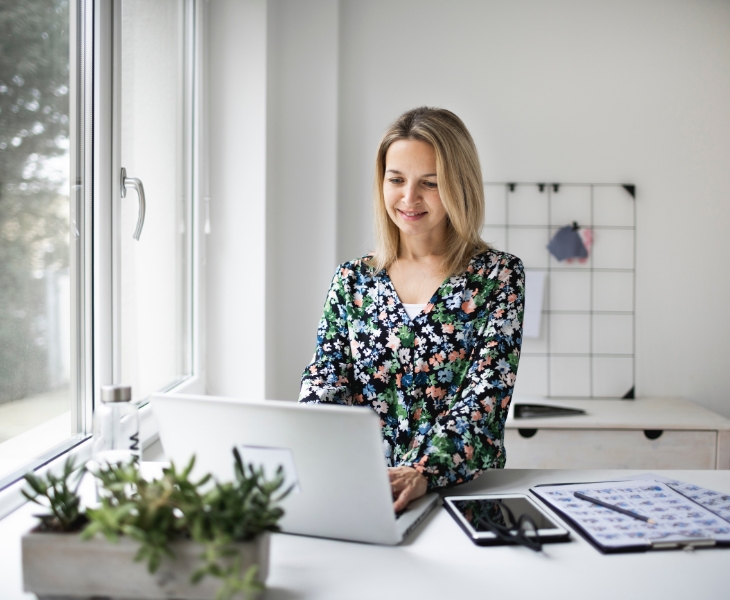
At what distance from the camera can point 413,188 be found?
157 cm

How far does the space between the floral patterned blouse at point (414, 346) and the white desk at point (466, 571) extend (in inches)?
18.0

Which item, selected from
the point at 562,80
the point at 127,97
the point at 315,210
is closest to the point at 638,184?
the point at 562,80

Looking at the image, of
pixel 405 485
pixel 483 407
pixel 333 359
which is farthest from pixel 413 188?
pixel 405 485

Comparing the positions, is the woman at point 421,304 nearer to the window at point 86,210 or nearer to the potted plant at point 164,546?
the window at point 86,210

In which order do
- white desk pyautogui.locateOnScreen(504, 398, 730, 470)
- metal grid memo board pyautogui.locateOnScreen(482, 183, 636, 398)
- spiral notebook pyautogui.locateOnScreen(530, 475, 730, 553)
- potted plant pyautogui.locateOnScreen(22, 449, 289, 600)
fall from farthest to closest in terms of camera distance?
metal grid memo board pyautogui.locateOnScreen(482, 183, 636, 398), white desk pyautogui.locateOnScreen(504, 398, 730, 470), spiral notebook pyautogui.locateOnScreen(530, 475, 730, 553), potted plant pyautogui.locateOnScreen(22, 449, 289, 600)

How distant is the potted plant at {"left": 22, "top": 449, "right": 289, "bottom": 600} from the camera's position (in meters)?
0.70

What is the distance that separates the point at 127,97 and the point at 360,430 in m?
1.43

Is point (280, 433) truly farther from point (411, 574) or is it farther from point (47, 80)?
point (47, 80)

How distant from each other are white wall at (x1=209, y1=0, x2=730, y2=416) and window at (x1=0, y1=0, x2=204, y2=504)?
696 mm

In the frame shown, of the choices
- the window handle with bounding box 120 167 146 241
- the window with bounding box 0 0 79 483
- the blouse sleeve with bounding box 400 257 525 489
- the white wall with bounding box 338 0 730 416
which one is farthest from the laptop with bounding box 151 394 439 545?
the white wall with bounding box 338 0 730 416

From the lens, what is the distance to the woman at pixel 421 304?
152 centimetres

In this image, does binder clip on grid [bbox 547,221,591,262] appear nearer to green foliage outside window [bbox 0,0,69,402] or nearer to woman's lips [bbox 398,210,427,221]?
woman's lips [bbox 398,210,427,221]

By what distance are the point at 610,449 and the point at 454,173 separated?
4.49ft

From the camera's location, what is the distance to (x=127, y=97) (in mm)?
1908
